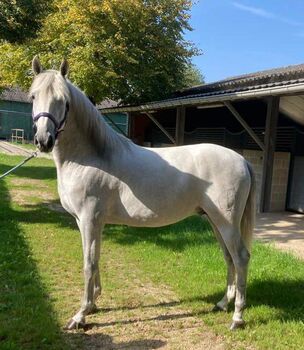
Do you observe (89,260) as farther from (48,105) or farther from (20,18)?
(20,18)

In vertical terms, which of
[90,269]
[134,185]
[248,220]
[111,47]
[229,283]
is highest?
[111,47]

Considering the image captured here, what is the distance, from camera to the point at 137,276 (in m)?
4.59

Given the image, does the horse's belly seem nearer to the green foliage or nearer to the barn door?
the barn door

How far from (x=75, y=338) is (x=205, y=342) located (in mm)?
1047

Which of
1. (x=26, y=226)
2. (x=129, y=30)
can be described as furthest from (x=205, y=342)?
(x=129, y=30)

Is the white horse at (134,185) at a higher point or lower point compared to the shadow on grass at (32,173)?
higher

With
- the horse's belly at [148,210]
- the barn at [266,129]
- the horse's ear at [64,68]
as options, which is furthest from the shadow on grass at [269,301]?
the barn at [266,129]

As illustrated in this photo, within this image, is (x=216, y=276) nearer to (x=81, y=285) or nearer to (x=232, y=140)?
(x=81, y=285)

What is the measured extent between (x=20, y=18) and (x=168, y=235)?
14.2ft

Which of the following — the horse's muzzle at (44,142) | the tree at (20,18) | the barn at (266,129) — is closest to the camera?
the horse's muzzle at (44,142)

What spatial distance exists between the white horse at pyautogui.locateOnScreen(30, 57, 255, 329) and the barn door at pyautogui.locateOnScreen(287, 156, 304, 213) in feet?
20.0

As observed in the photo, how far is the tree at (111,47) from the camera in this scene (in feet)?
38.9

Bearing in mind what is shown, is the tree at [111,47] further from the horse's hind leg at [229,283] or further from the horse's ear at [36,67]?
the horse's hind leg at [229,283]

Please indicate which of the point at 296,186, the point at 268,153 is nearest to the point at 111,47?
A: the point at 268,153
